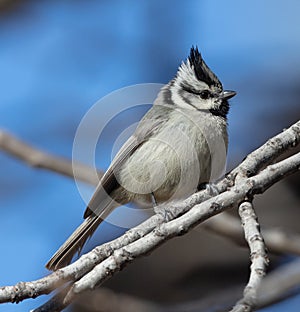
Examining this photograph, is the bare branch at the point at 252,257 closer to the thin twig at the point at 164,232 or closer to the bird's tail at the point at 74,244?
the thin twig at the point at 164,232

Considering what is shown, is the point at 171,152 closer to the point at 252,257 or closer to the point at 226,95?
the point at 226,95

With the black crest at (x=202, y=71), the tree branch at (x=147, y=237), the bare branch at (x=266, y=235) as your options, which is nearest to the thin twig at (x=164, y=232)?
the tree branch at (x=147, y=237)

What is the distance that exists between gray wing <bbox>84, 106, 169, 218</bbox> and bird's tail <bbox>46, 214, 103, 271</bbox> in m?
0.04

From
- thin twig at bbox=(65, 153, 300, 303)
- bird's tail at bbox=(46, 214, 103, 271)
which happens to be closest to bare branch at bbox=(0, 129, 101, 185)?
bird's tail at bbox=(46, 214, 103, 271)

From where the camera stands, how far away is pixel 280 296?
119 inches

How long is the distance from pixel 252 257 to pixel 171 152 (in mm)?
1304

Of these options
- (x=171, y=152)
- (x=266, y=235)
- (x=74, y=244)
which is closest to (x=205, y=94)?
(x=171, y=152)

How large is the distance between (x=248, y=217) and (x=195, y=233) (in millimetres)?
1717

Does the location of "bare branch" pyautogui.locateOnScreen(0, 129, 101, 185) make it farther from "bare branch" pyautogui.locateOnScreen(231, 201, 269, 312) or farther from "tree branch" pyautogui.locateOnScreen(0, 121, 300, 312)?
"bare branch" pyautogui.locateOnScreen(231, 201, 269, 312)

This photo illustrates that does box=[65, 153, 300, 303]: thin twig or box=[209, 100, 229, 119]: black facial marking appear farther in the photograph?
Answer: box=[209, 100, 229, 119]: black facial marking

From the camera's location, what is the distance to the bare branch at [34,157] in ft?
10.9

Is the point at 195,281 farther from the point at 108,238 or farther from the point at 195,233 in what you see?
the point at 108,238

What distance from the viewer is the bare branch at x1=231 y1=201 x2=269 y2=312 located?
6.13 ft

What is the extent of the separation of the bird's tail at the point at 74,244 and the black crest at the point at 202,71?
0.91 m
